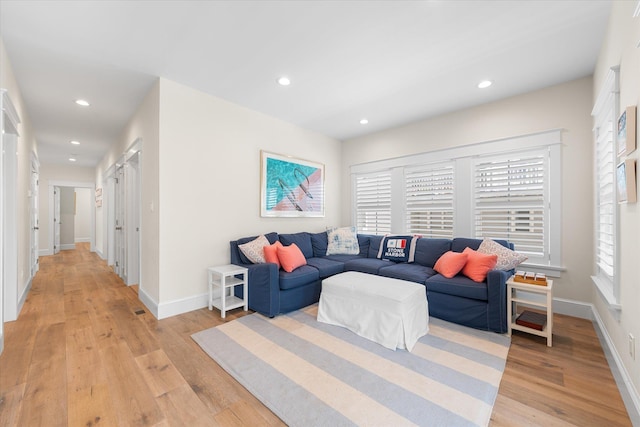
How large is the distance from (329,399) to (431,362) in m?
0.91

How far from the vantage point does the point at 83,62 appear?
8.75ft

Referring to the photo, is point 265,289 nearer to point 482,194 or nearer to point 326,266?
point 326,266

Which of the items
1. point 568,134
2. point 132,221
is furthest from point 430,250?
point 132,221

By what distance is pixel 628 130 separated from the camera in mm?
1644

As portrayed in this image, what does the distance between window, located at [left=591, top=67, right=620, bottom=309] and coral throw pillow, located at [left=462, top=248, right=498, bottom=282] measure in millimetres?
800

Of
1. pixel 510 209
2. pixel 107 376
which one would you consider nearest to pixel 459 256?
pixel 510 209

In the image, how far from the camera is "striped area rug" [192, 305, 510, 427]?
1571mm

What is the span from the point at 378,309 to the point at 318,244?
2.03 meters

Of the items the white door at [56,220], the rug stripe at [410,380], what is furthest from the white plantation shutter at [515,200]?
the white door at [56,220]

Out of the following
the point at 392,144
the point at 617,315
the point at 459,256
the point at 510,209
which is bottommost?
the point at 617,315

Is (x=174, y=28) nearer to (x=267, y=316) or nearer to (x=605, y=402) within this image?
(x=267, y=316)

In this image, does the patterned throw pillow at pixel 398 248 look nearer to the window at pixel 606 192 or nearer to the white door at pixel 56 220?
the window at pixel 606 192

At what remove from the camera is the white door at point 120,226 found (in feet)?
15.1

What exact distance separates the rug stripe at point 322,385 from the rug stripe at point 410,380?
0.29 m
